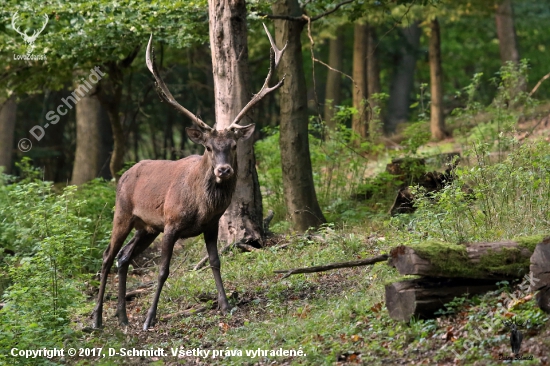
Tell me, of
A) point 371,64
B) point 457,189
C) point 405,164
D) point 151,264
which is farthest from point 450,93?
point 457,189

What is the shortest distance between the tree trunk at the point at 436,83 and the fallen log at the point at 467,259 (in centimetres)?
1486

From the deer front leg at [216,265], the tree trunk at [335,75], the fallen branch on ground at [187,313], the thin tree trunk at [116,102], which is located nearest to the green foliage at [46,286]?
the fallen branch on ground at [187,313]

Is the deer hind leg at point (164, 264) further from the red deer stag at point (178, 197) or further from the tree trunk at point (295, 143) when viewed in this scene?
the tree trunk at point (295, 143)

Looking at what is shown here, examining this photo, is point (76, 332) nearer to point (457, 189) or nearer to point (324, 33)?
point (457, 189)

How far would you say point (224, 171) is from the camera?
897 centimetres

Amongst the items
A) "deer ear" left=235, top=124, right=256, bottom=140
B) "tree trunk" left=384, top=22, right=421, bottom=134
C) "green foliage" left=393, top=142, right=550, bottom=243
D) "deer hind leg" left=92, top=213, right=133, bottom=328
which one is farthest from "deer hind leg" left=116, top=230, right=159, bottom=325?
"tree trunk" left=384, top=22, right=421, bottom=134

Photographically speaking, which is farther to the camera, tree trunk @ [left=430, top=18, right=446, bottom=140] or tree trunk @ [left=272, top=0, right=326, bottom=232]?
tree trunk @ [left=430, top=18, right=446, bottom=140]

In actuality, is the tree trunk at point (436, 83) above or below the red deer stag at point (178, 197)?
above

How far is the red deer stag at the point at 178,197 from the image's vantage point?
9.35 m

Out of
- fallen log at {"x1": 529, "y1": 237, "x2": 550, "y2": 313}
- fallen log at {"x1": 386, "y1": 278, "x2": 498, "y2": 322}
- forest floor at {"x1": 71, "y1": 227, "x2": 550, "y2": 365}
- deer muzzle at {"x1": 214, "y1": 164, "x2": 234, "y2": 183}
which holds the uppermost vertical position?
deer muzzle at {"x1": 214, "y1": 164, "x2": 234, "y2": 183}

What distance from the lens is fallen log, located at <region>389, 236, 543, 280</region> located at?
22.4 feet

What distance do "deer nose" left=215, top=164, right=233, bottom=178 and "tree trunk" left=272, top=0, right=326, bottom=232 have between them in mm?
3930

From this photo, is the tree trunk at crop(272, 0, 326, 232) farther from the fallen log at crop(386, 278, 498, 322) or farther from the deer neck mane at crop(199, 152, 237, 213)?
the fallen log at crop(386, 278, 498, 322)

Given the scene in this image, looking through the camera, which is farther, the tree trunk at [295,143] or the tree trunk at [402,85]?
the tree trunk at [402,85]
